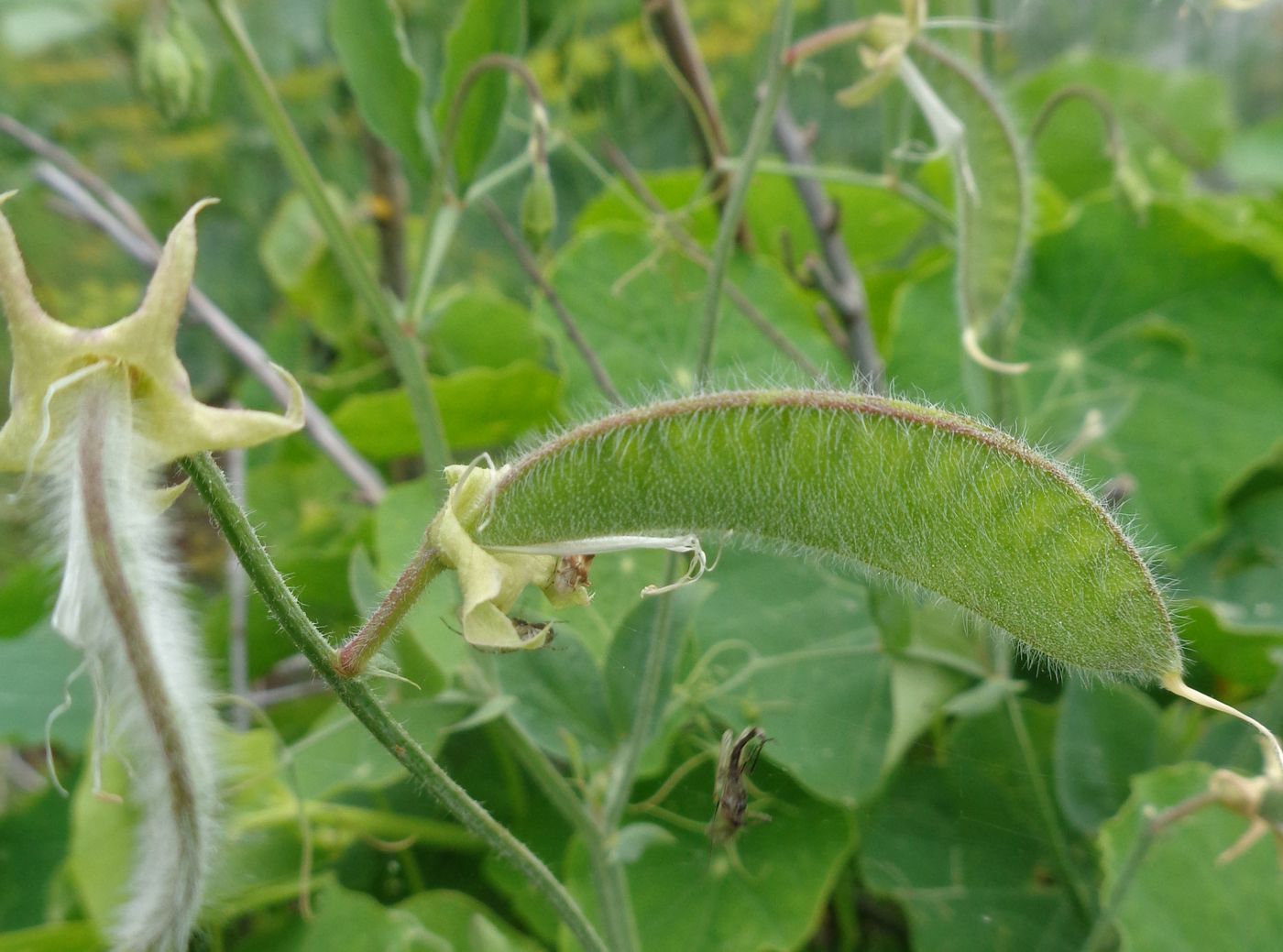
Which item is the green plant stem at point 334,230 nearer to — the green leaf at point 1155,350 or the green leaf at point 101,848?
the green leaf at point 101,848

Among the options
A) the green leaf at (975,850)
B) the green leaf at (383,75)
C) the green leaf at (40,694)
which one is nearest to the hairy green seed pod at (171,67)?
the green leaf at (383,75)

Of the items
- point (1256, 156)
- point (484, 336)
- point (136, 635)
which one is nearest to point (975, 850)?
point (136, 635)

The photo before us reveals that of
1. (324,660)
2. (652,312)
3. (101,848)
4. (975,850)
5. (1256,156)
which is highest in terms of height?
(324,660)

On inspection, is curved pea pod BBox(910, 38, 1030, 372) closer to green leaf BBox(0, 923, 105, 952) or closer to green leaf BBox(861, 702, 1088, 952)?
green leaf BBox(861, 702, 1088, 952)

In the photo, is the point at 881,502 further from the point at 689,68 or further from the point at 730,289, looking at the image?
the point at 689,68

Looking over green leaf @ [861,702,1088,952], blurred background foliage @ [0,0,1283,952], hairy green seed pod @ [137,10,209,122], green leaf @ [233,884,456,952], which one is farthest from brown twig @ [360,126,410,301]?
green leaf @ [861,702,1088,952]

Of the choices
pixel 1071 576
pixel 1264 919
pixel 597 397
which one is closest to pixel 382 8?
pixel 597 397
